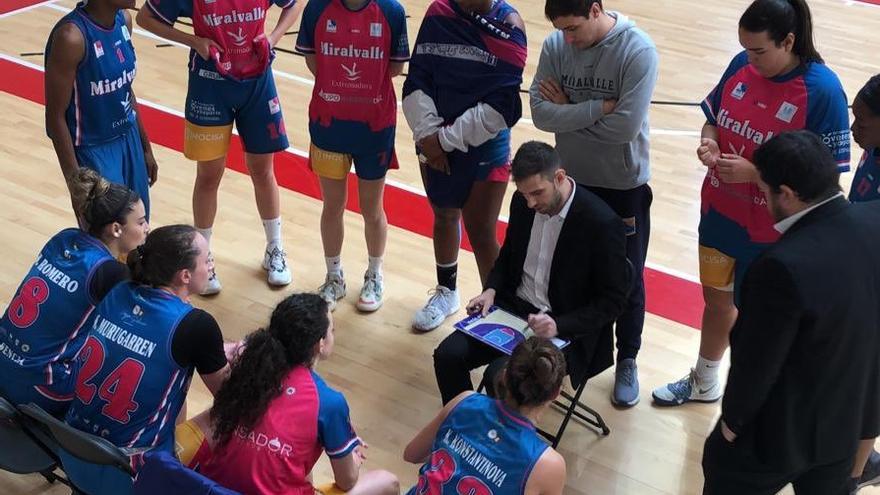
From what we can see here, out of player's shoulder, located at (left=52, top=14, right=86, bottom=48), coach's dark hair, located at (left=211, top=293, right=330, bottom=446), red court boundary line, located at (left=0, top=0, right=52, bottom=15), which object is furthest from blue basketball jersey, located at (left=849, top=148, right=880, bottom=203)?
red court boundary line, located at (left=0, top=0, right=52, bottom=15)

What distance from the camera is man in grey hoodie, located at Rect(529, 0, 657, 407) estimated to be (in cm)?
349

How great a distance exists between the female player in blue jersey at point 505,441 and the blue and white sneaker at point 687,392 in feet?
5.12

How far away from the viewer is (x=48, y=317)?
119 inches

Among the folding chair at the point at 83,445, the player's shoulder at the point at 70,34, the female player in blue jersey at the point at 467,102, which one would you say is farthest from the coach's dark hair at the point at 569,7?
the folding chair at the point at 83,445

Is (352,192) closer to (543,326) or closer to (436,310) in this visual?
(436,310)

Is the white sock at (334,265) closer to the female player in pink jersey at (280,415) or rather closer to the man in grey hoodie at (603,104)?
the man in grey hoodie at (603,104)

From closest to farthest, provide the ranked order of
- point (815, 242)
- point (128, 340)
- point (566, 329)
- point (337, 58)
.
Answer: point (815, 242) → point (128, 340) → point (566, 329) → point (337, 58)

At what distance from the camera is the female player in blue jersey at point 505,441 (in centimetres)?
241

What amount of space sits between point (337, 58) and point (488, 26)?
2.26 ft

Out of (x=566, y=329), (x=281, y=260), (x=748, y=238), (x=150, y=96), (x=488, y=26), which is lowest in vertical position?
(x=150, y=96)

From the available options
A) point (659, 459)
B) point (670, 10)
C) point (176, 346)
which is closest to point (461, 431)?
point (176, 346)

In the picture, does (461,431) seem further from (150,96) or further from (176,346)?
(150,96)

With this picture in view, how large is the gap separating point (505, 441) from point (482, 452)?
7 cm

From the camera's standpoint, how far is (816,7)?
31.6 ft
